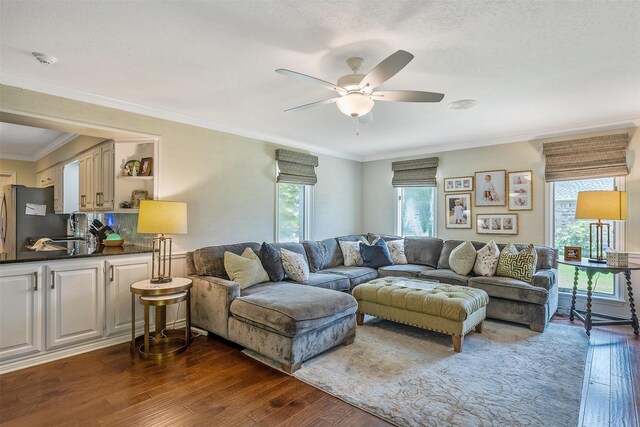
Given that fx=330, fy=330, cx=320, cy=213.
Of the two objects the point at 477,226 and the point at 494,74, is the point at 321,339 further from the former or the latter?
the point at 477,226

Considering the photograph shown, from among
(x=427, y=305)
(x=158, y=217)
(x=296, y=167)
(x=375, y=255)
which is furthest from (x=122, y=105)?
(x=375, y=255)

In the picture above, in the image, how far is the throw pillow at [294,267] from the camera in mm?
4047

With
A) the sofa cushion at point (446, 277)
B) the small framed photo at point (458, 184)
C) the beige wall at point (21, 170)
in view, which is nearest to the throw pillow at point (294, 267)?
the sofa cushion at point (446, 277)

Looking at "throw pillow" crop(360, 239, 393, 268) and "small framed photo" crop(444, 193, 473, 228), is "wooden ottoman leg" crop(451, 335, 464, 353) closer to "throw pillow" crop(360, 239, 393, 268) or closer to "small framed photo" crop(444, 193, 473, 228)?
"throw pillow" crop(360, 239, 393, 268)

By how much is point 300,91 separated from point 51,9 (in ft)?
6.02

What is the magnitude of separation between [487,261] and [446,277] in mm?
556

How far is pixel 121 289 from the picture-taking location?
11.0 feet

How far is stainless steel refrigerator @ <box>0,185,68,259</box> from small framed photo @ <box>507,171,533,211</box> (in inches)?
277

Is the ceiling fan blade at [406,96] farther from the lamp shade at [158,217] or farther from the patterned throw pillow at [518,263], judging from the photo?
the patterned throw pillow at [518,263]

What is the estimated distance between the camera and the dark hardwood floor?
2121mm

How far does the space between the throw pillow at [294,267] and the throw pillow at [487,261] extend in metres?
2.27

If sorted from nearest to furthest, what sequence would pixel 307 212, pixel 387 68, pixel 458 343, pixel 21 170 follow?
pixel 387 68, pixel 458 343, pixel 307 212, pixel 21 170

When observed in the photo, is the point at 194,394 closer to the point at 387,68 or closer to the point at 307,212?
the point at 387,68

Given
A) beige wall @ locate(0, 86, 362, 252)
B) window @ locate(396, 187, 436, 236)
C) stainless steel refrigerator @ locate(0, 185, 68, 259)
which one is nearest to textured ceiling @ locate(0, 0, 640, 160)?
beige wall @ locate(0, 86, 362, 252)
